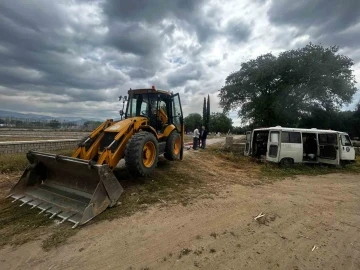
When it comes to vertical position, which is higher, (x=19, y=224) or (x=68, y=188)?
(x=68, y=188)

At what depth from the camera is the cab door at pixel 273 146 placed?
903 cm

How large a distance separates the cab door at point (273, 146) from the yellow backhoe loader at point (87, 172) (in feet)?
16.8

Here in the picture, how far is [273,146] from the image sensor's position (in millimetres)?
9195

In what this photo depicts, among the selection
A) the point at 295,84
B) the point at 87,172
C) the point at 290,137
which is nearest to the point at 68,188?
the point at 87,172

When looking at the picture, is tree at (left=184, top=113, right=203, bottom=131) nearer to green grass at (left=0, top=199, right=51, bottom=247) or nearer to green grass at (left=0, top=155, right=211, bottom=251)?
green grass at (left=0, top=155, right=211, bottom=251)

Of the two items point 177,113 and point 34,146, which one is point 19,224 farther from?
point 34,146

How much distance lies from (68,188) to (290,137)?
28.1 ft

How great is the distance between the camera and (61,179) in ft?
15.0

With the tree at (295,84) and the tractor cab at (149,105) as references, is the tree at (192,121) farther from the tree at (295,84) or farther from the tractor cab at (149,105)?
the tractor cab at (149,105)

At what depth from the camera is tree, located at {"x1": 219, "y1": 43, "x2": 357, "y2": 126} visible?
19.7 metres

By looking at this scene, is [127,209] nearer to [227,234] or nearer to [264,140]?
[227,234]

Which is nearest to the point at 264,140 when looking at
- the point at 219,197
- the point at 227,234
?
the point at 219,197

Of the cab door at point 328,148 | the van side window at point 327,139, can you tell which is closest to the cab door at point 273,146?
the cab door at point 328,148

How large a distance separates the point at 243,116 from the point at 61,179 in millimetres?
23348
